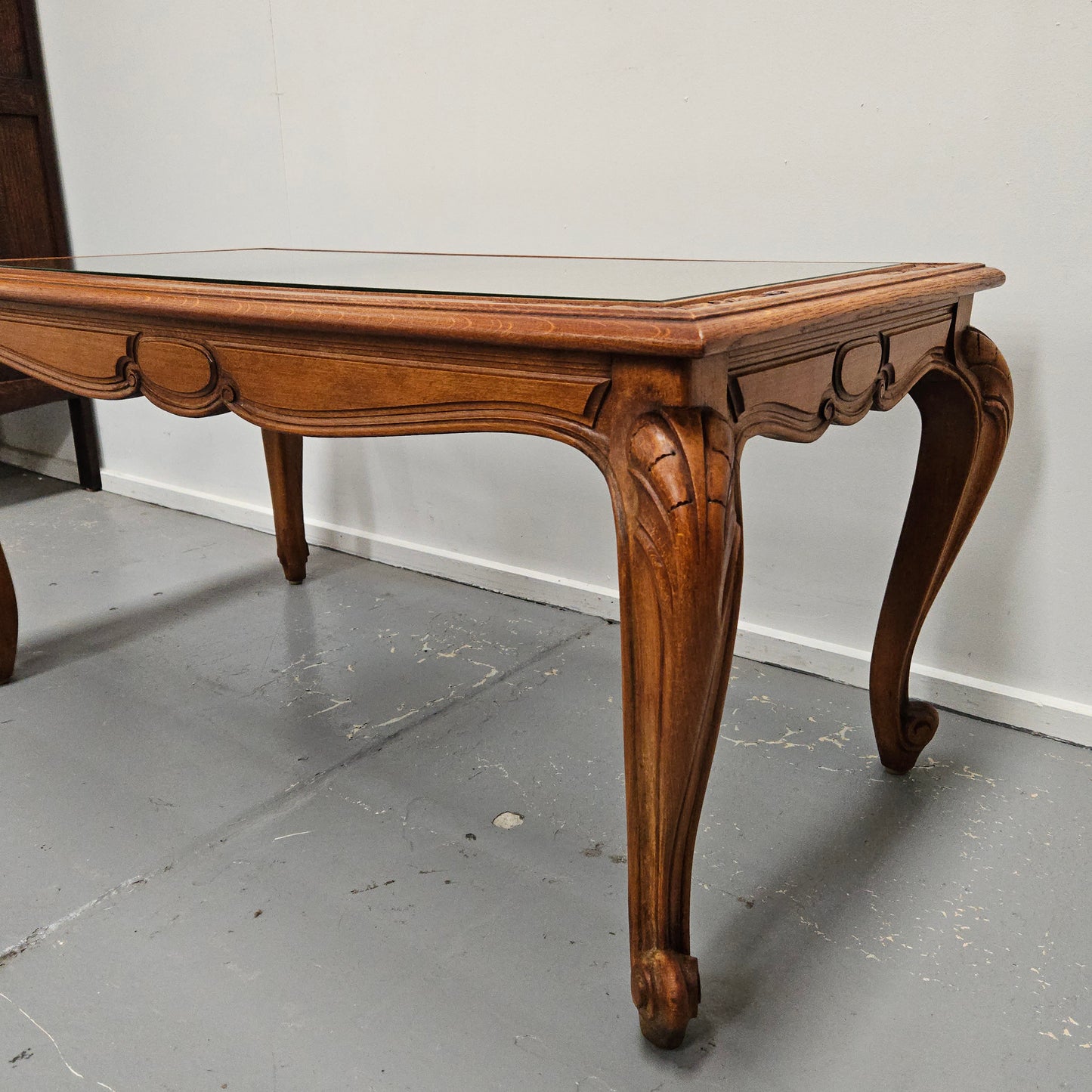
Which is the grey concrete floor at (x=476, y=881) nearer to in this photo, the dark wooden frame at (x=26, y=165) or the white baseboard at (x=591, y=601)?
the white baseboard at (x=591, y=601)

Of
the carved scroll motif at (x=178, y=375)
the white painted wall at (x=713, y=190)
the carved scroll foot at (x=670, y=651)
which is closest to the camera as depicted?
the carved scroll foot at (x=670, y=651)

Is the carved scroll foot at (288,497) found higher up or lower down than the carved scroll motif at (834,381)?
lower down

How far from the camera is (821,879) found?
122 centimetres

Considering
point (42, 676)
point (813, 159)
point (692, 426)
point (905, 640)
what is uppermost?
point (813, 159)

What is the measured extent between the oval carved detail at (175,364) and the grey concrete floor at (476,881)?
57 cm

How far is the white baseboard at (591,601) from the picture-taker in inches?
61.7

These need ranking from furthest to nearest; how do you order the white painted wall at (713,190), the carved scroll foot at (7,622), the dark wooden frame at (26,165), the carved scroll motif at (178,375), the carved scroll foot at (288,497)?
the dark wooden frame at (26,165), the carved scroll foot at (288,497), the carved scroll foot at (7,622), the white painted wall at (713,190), the carved scroll motif at (178,375)

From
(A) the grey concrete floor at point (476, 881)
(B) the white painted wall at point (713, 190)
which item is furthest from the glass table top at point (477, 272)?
(A) the grey concrete floor at point (476, 881)

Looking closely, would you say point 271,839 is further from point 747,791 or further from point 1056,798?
point 1056,798

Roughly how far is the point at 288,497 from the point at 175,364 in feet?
3.29

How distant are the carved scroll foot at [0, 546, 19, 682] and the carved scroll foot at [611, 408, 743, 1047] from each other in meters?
1.27

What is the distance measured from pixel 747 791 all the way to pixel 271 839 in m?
0.63

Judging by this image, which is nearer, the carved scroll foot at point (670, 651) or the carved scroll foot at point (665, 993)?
the carved scroll foot at point (670, 651)

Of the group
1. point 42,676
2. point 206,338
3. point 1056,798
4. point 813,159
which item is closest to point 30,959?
point 206,338
